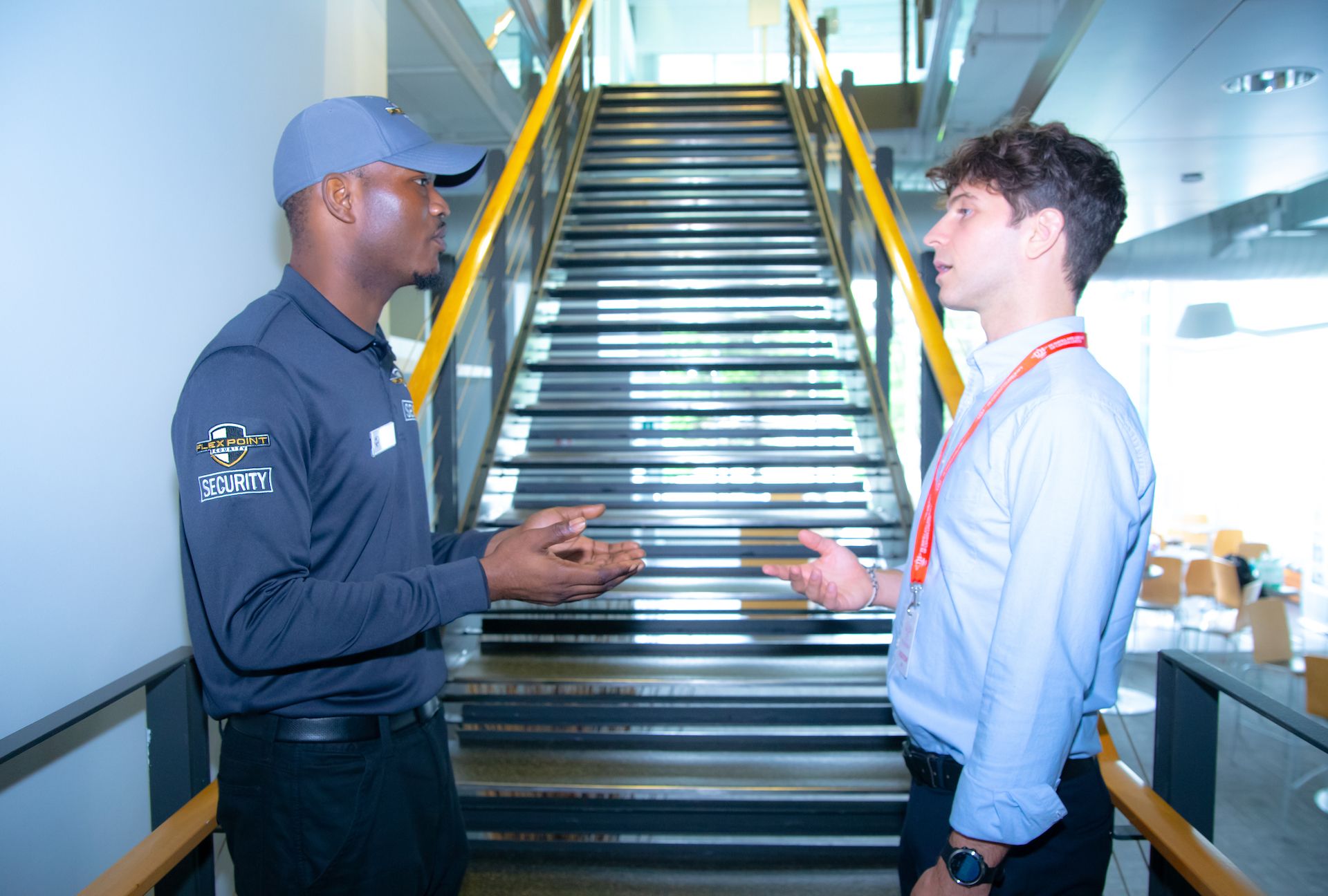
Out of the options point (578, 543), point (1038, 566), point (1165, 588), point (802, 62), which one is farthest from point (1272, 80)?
point (578, 543)

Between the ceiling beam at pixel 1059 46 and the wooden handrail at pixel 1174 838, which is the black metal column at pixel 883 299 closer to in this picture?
the ceiling beam at pixel 1059 46

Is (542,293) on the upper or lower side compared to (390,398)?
upper

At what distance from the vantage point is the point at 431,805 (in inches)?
59.4

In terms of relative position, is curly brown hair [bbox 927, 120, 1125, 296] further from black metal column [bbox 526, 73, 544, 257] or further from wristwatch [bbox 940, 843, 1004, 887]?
black metal column [bbox 526, 73, 544, 257]

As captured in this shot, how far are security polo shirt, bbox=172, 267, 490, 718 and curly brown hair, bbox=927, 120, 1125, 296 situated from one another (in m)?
1.02

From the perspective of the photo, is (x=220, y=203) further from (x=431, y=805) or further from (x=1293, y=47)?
(x=1293, y=47)

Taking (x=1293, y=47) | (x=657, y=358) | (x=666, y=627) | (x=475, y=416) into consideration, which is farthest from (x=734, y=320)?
(x=475, y=416)

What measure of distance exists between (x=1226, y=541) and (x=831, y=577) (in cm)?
1006

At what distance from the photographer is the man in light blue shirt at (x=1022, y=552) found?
3.74 ft

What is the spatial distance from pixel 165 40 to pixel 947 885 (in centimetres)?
265

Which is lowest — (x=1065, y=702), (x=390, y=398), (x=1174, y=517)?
(x=1174, y=517)

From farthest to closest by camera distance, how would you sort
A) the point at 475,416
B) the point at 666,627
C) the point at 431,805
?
the point at 475,416 → the point at 666,627 → the point at 431,805

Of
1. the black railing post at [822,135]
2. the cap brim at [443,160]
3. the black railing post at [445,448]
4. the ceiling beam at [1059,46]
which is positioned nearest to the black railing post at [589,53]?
the black railing post at [822,135]

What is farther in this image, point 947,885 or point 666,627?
point 666,627
